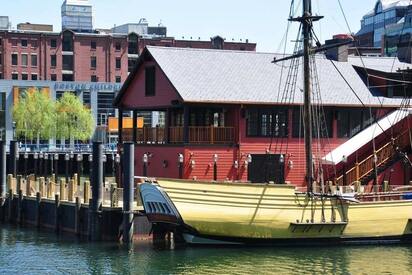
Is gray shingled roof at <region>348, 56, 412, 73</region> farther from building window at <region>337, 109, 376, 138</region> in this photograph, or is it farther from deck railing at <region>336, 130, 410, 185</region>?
deck railing at <region>336, 130, 410, 185</region>

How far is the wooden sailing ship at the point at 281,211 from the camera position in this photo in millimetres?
33656

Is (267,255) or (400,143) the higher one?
(400,143)

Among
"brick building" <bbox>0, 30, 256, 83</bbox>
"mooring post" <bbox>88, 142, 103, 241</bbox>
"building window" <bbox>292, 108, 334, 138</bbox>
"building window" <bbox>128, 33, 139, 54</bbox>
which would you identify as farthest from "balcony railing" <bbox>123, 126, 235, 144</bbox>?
"building window" <bbox>128, 33, 139, 54</bbox>

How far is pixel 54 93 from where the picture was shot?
111m

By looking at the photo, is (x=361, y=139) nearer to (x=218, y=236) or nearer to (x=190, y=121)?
(x=190, y=121)

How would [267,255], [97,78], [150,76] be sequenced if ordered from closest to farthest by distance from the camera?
[267,255], [150,76], [97,78]

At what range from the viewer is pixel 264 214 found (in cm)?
3422

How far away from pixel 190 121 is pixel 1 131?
218 ft

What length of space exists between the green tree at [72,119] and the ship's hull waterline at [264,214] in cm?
7279

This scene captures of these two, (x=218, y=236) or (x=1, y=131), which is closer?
(x=218, y=236)

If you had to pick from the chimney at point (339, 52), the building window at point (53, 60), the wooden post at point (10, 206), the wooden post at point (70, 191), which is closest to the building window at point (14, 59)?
the building window at point (53, 60)

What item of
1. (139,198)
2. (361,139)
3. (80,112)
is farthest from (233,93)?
(80,112)

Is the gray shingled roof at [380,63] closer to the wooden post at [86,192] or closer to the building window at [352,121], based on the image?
the building window at [352,121]

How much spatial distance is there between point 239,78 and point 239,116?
2916 mm
